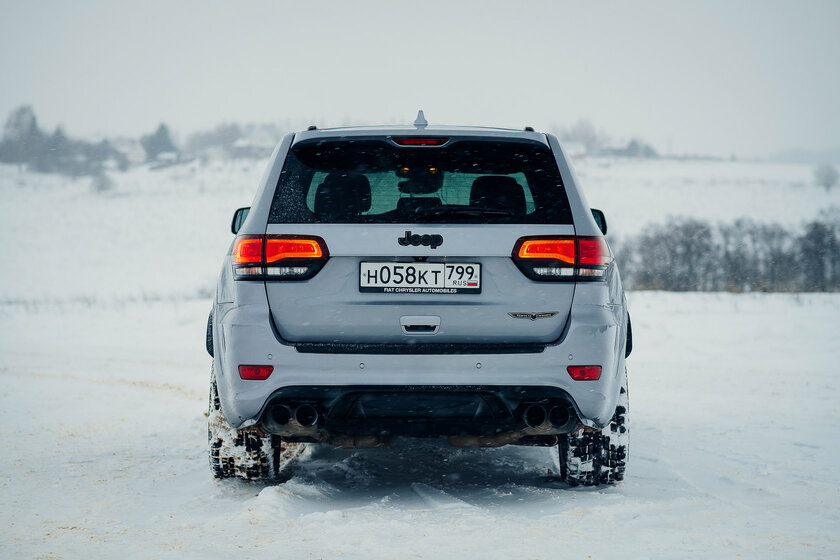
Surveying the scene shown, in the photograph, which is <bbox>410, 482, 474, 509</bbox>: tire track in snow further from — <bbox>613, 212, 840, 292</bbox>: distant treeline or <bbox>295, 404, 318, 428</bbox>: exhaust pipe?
<bbox>613, 212, 840, 292</bbox>: distant treeline

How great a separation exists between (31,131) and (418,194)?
8222 centimetres

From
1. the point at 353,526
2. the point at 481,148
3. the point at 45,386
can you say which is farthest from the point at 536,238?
the point at 45,386

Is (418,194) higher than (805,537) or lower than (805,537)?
higher

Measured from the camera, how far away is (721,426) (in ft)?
19.8

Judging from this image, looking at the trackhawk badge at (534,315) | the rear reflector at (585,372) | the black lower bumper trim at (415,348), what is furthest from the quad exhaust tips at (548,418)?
the trackhawk badge at (534,315)

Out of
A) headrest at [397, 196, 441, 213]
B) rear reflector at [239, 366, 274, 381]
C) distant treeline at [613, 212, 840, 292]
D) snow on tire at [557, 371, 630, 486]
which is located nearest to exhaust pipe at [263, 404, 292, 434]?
rear reflector at [239, 366, 274, 381]

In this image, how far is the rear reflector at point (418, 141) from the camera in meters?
3.71

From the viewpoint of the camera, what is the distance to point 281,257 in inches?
139

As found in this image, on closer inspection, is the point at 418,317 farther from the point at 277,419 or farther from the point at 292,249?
the point at 277,419

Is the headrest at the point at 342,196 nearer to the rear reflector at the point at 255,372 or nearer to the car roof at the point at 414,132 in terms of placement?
the car roof at the point at 414,132

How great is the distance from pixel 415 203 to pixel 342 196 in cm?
32

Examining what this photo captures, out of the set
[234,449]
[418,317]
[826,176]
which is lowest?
[234,449]

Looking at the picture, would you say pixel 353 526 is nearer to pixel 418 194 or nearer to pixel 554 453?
pixel 418 194

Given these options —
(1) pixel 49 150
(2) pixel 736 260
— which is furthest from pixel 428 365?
(1) pixel 49 150
